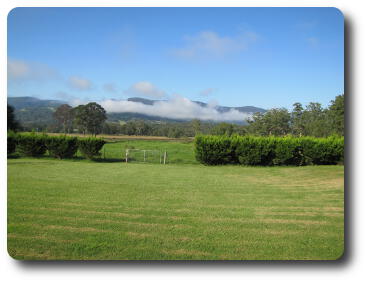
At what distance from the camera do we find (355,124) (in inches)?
166

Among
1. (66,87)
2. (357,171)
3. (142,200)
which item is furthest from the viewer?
(142,200)

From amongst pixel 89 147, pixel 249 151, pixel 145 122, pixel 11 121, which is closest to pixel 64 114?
pixel 11 121

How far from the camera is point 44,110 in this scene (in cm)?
500

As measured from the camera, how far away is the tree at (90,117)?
590cm

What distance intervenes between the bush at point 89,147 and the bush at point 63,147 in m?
0.30

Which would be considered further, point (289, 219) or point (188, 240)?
point (289, 219)

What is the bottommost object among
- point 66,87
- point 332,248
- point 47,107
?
point 332,248

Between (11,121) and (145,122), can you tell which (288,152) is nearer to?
(145,122)

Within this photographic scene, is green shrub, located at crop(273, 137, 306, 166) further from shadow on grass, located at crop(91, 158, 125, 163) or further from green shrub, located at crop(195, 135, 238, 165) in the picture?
shadow on grass, located at crop(91, 158, 125, 163)

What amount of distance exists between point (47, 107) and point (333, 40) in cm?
495

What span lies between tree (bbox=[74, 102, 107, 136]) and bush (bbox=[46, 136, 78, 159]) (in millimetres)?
4913

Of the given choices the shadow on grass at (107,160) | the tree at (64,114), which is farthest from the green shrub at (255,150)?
the tree at (64,114)
